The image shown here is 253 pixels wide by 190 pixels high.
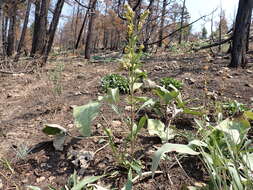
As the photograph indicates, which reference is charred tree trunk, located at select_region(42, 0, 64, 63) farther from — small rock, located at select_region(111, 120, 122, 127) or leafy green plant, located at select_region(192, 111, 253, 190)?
leafy green plant, located at select_region(192, 111, 253, 190)

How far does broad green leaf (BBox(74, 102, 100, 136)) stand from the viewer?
1.06 metres

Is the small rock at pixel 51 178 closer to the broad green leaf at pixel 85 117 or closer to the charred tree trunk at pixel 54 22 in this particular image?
the broad green leaf at pixel 85 117

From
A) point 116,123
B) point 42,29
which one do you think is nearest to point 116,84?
point 116,123

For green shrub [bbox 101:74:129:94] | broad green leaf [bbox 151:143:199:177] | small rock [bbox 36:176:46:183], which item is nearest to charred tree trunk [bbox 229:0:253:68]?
green shrub [bbox 101:74:129:94]

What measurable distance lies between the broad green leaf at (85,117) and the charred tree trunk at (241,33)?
161 inches

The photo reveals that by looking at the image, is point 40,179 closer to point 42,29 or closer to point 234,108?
point 234,108

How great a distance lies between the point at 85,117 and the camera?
1.09m

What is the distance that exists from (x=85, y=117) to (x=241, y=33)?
432 cm

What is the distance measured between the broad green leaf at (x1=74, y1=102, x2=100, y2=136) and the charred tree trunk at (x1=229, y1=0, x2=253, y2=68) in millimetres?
4077

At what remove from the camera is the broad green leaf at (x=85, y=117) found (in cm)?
106

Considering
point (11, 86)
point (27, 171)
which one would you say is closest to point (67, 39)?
point (11, 86)

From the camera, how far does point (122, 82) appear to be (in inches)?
121

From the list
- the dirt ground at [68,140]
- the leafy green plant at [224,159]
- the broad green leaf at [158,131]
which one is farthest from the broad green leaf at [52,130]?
the leafy green plant at [224,159]

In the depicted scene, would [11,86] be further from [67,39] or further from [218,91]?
[67,39]
